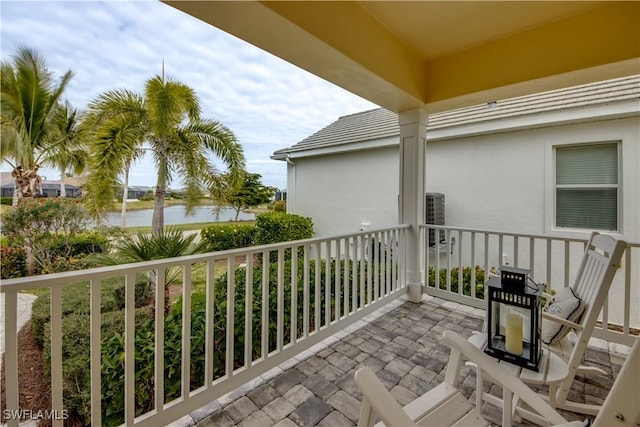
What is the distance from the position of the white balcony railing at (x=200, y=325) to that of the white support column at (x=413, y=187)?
23 cm

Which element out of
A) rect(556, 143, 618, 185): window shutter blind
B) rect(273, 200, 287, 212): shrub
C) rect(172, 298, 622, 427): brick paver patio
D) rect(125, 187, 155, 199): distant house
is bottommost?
rect(172, 298, 622, 427): brick paver patio

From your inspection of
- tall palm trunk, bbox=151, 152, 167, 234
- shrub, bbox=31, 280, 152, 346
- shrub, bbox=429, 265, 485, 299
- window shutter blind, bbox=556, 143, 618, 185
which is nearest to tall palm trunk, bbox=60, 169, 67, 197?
tall palm trunk, bbox=151, 152, 167, 234

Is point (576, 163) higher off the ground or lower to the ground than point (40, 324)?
higher

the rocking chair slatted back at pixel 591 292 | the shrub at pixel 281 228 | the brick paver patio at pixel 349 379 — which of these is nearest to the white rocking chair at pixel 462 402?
the rocking chair slatted back at pixel 591 292

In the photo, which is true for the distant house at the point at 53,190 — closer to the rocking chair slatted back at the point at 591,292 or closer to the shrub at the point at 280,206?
the shrub at the point at 280,206

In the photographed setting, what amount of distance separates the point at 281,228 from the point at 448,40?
5075 mm

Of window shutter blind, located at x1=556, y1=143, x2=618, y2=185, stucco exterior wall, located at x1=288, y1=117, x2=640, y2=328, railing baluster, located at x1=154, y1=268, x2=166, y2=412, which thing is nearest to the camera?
railing baluster, located at x1=154, y1=268, x2=166, y2=412

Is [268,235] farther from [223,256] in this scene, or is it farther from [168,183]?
[223,256]

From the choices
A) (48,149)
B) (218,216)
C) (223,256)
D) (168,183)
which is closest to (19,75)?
(48,149)

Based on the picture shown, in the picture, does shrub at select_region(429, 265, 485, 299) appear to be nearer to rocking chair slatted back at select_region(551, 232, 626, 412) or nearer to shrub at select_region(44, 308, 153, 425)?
rocking chair slatted back at select_region(551, 232, 626, 412)

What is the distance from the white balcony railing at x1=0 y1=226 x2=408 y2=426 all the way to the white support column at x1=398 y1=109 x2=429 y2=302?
23cm

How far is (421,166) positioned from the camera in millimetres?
3512

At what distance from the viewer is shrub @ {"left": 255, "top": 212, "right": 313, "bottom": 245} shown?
22.5 feet

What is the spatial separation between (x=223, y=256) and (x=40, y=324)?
2.42 metres
